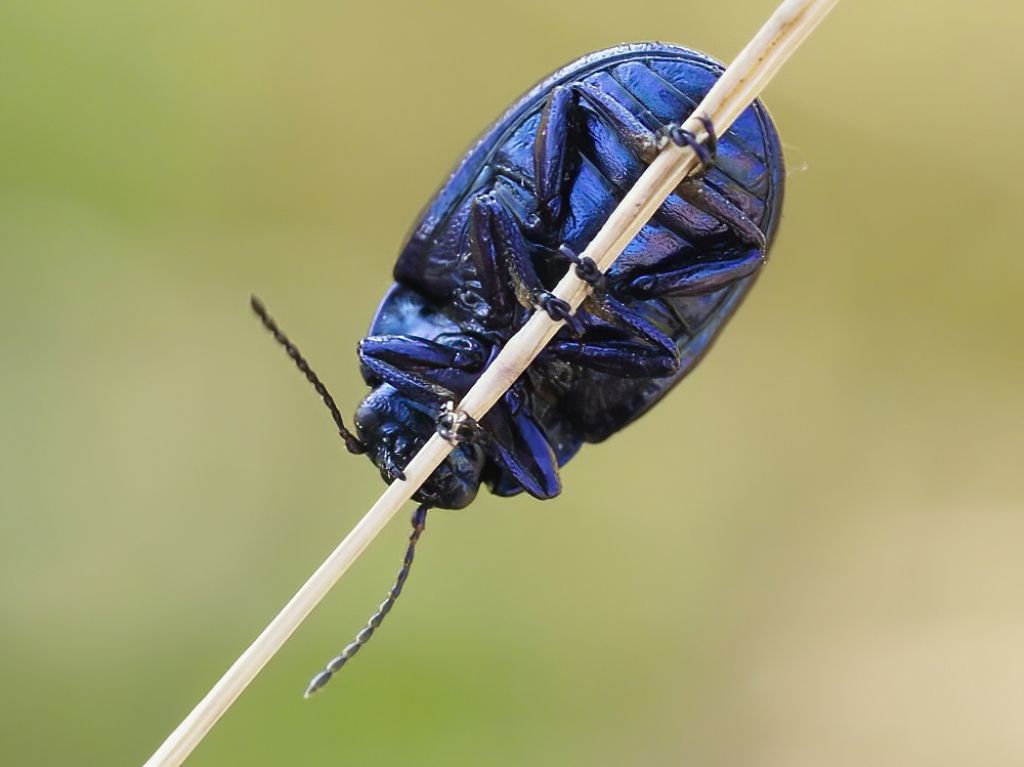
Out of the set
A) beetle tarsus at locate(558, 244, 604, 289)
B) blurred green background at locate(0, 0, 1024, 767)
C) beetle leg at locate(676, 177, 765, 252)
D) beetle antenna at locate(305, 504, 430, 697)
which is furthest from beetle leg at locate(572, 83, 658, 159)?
blurred green background at locate(0, 0, 1024, 767)

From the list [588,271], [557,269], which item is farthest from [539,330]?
[557,269]

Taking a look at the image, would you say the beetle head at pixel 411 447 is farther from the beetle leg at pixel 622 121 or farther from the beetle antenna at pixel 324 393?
the beetle leg at pixel 622 121

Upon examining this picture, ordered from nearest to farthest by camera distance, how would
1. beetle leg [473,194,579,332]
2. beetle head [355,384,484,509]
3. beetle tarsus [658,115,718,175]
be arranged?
beetle tarsus [658,115,718,175] → beetle leg [473,194,579,332] → beetle head [355,384,484,509]

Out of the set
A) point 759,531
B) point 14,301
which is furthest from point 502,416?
point 14,301

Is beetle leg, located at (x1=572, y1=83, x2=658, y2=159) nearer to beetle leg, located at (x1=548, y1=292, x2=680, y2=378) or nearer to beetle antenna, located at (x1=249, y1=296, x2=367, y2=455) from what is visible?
beetle leg, located at (x1=548, y1=292, x2=680, y2=378)

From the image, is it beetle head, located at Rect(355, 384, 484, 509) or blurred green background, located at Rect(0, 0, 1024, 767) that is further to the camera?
blurred green background, located at Rect(0, 0, 1024, 767)

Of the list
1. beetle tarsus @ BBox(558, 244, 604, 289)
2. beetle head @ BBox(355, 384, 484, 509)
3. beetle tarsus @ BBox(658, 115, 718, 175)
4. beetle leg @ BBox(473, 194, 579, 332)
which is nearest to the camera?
beetle tarsus @ BBox(658, 115, 718, 175)

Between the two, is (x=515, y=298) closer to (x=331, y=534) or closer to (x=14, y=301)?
(x=331, y=534)

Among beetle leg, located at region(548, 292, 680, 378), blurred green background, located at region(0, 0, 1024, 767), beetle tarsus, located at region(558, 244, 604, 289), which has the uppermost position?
beetle tarsus, located at region(558, 244, 604, 289)
